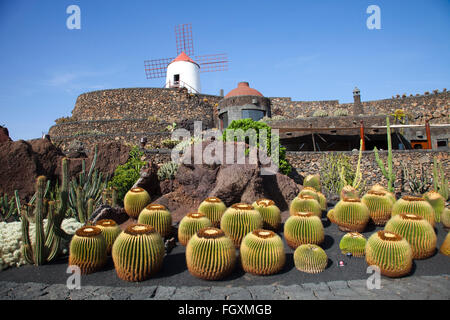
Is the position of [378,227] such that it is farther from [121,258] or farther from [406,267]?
[121,258]

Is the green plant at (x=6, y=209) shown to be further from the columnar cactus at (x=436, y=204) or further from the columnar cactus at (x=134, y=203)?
the columnar cactus at (x=436, y=204)

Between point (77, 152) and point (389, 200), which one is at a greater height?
point (77, 152)

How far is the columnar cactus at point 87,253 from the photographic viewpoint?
4.82 metres

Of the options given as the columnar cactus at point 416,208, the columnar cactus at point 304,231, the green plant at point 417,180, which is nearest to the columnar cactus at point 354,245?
the columnar cactus at point 304,231

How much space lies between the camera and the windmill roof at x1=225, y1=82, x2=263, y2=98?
2348 centimetres

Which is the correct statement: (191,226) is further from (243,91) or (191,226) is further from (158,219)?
(243,91)

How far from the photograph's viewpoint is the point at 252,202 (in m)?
7.27

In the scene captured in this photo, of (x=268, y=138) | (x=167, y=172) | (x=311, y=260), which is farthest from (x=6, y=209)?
(x=268, y=138)

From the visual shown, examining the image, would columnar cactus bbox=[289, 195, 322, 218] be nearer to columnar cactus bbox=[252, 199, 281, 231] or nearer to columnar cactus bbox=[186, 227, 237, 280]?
columnar cactus bbox=[252, 199, 281, 231]

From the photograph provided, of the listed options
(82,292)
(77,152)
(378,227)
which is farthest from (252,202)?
(77,152)

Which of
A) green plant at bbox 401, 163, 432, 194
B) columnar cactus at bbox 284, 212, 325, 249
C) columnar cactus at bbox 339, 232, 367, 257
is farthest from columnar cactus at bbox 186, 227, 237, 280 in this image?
green plant at bbox 401, 163, 432, 194

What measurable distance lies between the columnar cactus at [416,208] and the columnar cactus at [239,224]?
2917mm

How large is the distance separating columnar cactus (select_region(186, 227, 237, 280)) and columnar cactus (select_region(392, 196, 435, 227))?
3.78 m

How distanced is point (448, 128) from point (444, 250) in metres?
14.6
